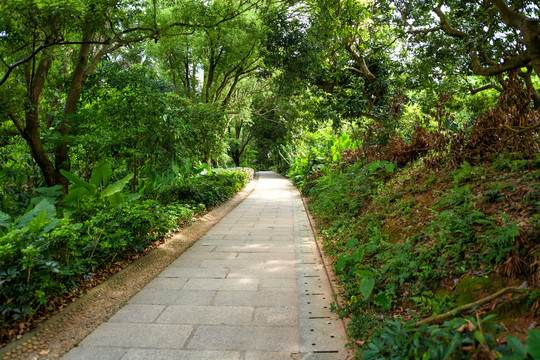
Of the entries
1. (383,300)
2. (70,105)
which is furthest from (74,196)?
(383,300)

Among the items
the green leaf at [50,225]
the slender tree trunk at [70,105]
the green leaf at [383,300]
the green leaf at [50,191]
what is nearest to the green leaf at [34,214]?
the green leaf at [50,225]

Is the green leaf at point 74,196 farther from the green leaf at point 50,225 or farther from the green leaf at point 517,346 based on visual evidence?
the green leaf at point 517,346

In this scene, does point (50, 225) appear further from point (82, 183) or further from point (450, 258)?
point (450, 258)

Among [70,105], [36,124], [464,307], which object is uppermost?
[70,105]

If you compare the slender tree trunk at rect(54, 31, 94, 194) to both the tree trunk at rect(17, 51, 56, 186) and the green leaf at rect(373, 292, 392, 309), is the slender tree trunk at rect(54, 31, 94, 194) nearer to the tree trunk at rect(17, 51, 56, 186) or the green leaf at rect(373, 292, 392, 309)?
the tree trunk at rect(17, 51, 56, 186)

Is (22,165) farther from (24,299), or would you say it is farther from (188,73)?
(188,73)

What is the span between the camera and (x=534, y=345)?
4.00 ft

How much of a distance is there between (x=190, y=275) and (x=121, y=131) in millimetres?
2977

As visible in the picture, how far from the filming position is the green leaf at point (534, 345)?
1.19 m

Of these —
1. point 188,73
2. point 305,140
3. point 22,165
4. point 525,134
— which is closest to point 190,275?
point 525,134

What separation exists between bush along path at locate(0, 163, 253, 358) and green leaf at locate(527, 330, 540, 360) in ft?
10.0

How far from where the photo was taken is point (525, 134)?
367 centimetres

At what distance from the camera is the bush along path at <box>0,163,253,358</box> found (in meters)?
2.64

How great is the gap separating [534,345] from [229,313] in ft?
7.93
